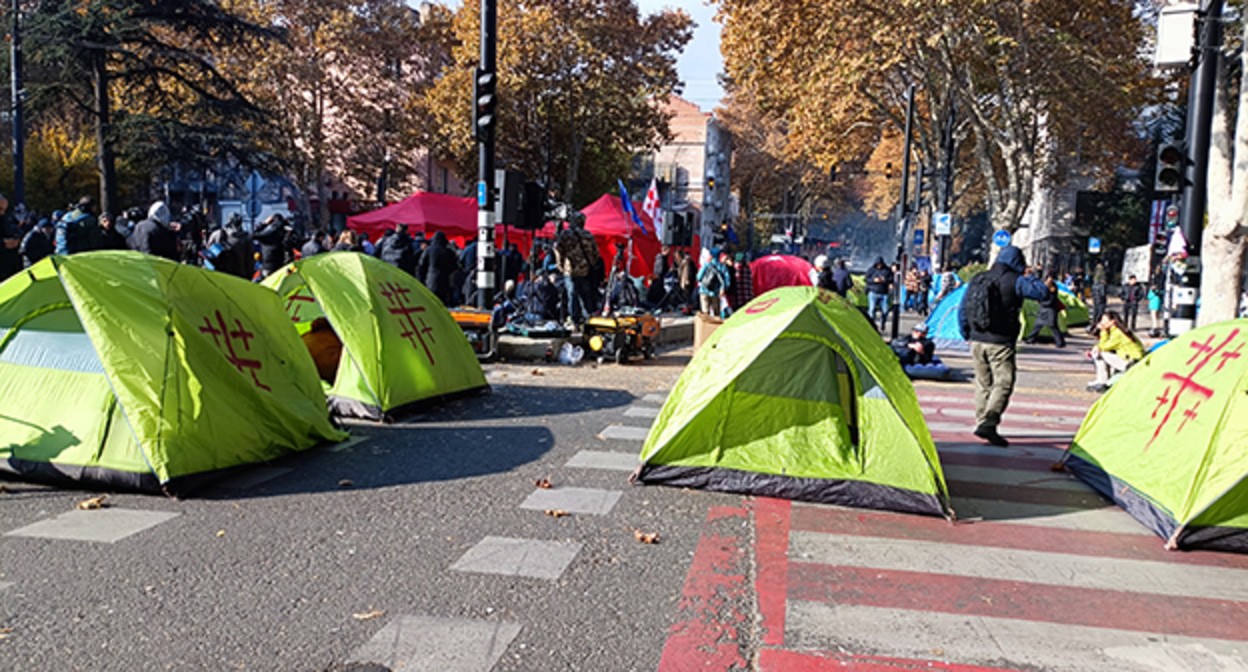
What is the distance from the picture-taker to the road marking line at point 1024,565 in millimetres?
4918

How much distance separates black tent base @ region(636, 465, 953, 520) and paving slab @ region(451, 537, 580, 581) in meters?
1.40

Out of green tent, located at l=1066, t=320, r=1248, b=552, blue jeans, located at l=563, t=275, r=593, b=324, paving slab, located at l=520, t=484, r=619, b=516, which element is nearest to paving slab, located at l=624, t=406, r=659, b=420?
paving slab, located at l=520, t=484, r=619, b=516

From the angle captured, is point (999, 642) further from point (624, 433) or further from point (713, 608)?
point (624, 433)

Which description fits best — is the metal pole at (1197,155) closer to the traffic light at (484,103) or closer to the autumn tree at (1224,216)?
the autumn tree at (1224,216)

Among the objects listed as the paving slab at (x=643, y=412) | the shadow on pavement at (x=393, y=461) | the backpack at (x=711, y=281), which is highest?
the backpack at (x=711, y=281)

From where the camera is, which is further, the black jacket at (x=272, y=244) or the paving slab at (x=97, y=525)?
the black jacket at (x=272, y=244)

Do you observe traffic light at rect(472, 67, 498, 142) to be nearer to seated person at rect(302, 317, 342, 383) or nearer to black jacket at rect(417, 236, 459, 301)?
black jacket at rect(417, 236, 459, 301)

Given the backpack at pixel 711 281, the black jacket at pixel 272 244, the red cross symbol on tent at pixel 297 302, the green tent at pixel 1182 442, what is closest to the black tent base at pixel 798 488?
the green tent at pixel 1182 442

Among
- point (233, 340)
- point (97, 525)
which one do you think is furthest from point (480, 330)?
point (97, 525)

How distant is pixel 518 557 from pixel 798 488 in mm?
2158

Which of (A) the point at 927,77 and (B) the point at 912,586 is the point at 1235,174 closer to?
(B) the point at 912,586

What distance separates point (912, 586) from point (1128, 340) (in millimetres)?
9587

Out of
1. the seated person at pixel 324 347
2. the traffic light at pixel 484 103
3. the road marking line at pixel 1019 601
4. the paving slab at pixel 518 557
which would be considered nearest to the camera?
the road marking line at pixel 1019 601

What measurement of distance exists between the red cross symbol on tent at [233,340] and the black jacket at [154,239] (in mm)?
4705
